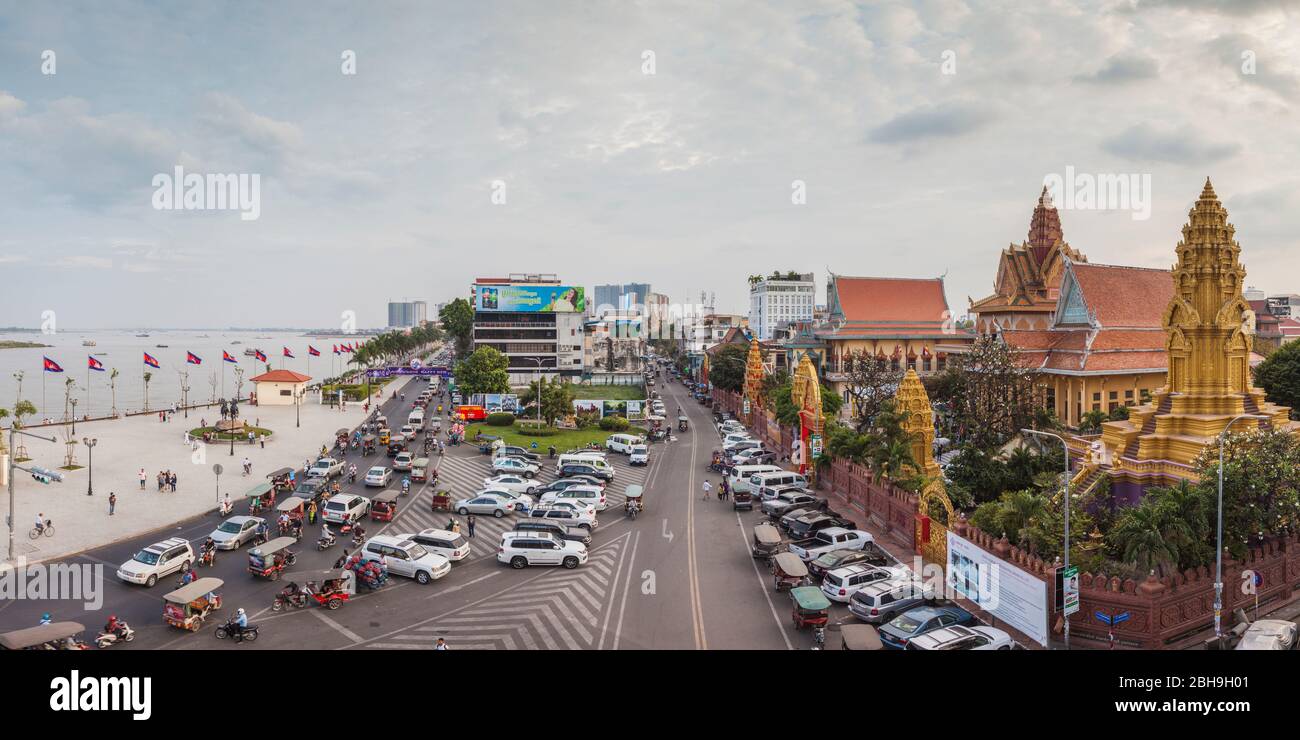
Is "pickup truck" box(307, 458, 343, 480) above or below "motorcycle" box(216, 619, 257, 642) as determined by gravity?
above

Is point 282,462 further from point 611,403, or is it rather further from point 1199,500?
point 1199,500

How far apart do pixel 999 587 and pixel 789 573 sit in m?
5.60

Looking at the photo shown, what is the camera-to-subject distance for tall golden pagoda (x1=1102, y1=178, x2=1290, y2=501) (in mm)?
24938

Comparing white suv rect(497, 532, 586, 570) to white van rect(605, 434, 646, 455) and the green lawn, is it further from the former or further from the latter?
the green lawn

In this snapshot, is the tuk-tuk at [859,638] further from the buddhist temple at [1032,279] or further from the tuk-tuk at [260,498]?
the buddhist temple at [1032,279]

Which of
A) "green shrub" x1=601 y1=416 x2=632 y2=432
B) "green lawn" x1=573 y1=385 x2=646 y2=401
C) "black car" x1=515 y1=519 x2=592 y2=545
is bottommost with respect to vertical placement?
"black car" x1=515 y1=519 x2=592 y2=545

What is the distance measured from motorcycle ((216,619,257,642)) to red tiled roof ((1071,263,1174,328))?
45745mm

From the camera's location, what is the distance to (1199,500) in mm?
18828

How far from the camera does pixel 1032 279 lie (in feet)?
184

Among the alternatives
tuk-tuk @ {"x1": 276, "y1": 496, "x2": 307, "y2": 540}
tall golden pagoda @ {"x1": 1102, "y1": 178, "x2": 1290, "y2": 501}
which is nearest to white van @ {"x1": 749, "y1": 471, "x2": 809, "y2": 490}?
tall golden pagoda @ {"x1": 1102, "y1": 178, "x2": 1290, "y2": 501}

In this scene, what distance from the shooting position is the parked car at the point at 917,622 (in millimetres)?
17406

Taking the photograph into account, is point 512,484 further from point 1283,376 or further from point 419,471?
point 1283,376
